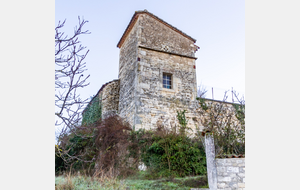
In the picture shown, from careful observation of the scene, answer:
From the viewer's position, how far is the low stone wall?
5367 mm

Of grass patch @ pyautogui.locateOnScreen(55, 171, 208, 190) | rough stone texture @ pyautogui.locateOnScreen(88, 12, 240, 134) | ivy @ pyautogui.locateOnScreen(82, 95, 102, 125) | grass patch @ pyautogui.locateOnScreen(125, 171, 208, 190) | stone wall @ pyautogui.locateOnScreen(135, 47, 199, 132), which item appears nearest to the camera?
grass patch @ pyautogui.locateOnScreen(55, 171, 208, 190)

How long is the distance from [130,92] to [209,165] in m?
5.03

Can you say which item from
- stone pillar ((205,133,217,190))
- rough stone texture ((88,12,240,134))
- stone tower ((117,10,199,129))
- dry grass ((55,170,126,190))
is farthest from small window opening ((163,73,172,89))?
dry grass ((55,170,126,190))

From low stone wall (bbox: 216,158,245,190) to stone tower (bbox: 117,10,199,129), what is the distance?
3855 mm

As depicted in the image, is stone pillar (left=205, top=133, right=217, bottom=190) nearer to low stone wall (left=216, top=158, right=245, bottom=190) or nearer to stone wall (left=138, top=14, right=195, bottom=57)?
low stone wall (left=216, top=158, right=245, bottom=190)

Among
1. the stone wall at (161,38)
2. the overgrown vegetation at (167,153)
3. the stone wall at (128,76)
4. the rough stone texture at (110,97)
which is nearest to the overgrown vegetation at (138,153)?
the overgrown vegetation at (167,153)

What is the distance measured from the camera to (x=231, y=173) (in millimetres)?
5457

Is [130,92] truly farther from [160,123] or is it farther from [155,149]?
[155,149]

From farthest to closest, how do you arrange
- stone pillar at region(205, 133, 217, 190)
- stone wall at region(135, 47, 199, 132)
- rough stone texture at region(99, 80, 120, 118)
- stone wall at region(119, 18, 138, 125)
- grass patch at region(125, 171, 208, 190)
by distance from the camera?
rough stone texture at region(99, 80, 120, 118) < stone wall at region(119, 18, 138, 125) < stone wall at region(135, 47, 199, 132) < grass patch at region(125, 171, 208, 190) < stone pillar at region(205, 133, 217, 190)

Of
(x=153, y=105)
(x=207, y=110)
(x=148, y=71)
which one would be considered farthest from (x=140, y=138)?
(x=207, y=110)

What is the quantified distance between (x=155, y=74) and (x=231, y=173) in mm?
5483

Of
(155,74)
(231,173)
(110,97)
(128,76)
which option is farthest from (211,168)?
(110,97)

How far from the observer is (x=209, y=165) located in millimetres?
5648

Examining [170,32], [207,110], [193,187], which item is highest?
[170,32]
